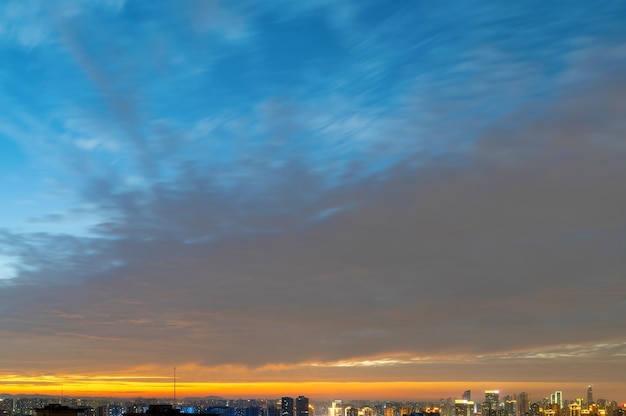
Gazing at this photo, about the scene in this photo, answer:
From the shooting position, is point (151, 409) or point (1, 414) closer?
point (151, 409)

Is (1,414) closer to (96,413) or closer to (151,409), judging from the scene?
(96,413)

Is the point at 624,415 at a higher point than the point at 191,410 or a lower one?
lower

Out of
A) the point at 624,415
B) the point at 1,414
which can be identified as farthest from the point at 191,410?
the point at 624,415

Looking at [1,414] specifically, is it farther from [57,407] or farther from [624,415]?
[624,415]

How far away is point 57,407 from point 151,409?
33.4 ft

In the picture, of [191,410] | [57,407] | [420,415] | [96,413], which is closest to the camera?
[57,407]

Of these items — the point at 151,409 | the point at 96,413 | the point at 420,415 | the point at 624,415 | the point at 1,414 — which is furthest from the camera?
the point at 624,415

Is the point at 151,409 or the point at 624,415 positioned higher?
the point at 151,409

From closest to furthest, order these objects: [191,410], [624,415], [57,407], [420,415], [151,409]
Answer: [57,407], [151,409], [191,410], [420,415], [624,415]

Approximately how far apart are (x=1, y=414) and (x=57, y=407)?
A: 354ft

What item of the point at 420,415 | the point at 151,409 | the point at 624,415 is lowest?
the point at 624,415

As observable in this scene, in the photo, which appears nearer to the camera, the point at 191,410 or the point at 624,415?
the point at 191,410

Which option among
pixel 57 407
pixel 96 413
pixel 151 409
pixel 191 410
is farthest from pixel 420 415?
pixel 96 413

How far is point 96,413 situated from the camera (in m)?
185
